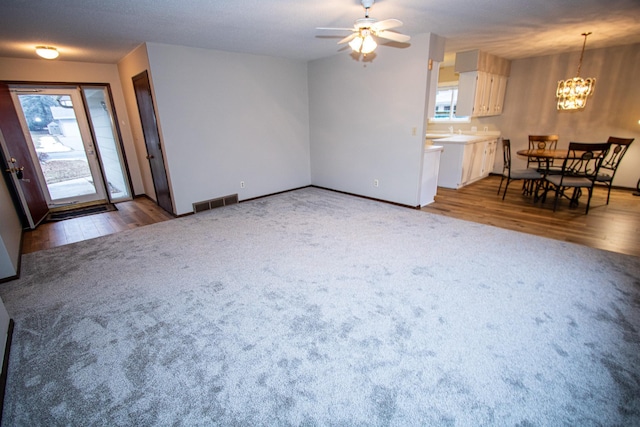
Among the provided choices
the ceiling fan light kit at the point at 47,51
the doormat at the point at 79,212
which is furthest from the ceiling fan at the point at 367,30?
the doormat at the point at 79,212

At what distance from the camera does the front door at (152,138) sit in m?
4.23

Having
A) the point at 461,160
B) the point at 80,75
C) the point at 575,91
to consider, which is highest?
the point at 80,75

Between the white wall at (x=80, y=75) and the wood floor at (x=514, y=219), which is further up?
the white wall at (x=80, y=75)

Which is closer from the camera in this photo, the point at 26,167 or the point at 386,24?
the point at 386,24

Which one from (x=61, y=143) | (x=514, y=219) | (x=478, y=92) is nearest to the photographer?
(x=514, y=219)

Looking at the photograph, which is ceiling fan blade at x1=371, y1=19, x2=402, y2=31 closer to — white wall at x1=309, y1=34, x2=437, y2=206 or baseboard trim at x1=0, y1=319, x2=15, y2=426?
white wall at x1=309, y1=34, x2=437, y2=206

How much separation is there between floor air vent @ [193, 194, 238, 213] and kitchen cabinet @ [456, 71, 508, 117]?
4751mm

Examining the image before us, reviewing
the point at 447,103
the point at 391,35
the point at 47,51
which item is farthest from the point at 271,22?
the point at 447,103

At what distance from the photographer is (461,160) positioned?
5574mm

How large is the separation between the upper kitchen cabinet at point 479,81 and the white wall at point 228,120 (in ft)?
10.1

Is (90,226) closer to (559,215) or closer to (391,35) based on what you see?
(391,35)

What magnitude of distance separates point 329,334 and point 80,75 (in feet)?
19.9

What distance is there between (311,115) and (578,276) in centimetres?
494

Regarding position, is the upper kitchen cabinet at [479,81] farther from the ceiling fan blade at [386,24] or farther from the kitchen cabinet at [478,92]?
the ceiling fan blade at [386,24]
